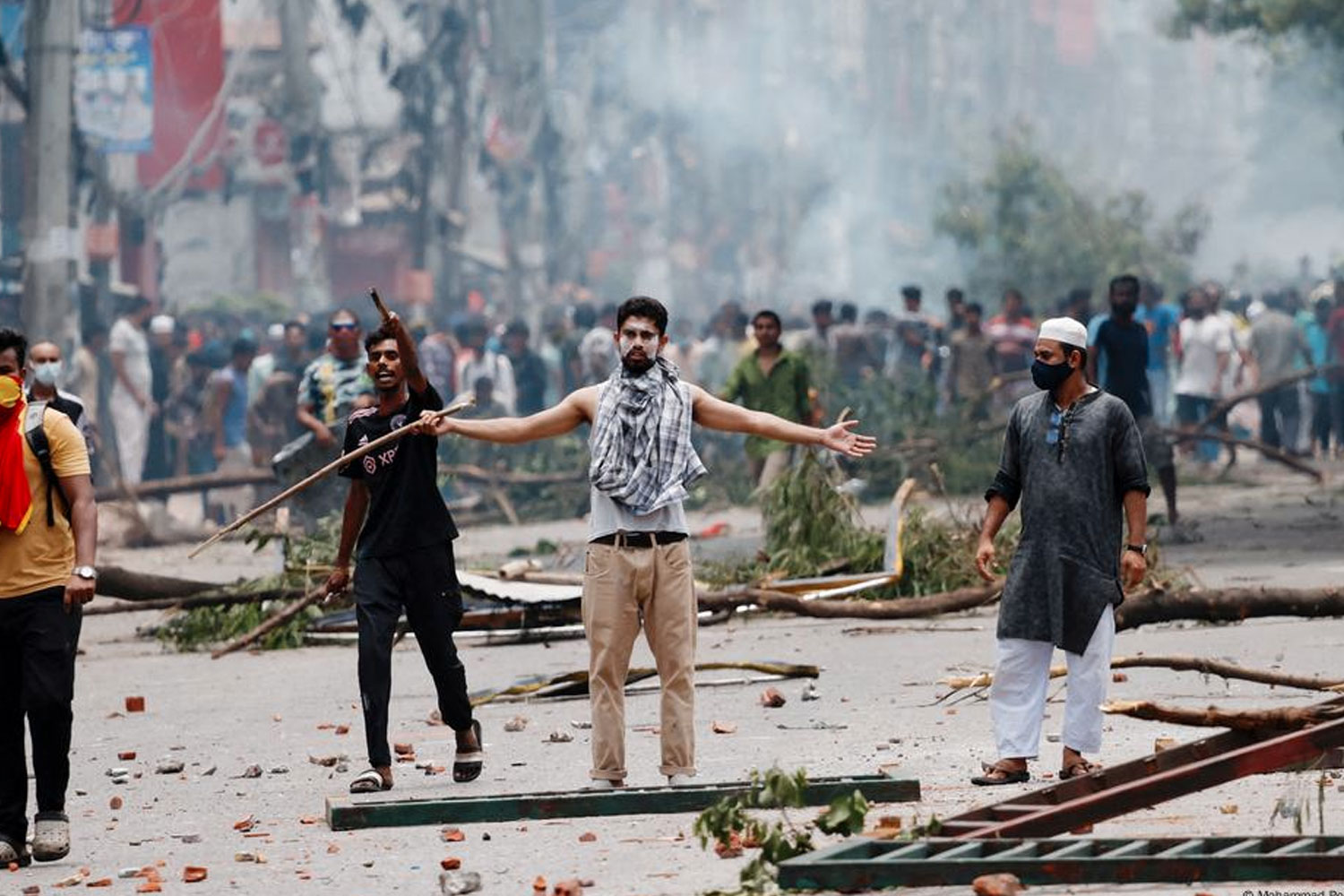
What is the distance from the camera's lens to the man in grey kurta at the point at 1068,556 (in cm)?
813

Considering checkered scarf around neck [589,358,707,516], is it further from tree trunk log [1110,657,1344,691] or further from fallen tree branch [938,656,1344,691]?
tree trunk log [1110,657,1344,691]

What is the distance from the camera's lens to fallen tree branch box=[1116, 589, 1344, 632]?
10.8 meters

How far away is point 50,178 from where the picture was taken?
2280 centimetres

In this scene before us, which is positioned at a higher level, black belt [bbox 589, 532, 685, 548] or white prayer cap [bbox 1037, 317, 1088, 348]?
white prayer cap [bbox 1037, 317, 1088, 348]

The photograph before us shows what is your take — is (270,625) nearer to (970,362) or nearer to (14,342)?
(14,342)

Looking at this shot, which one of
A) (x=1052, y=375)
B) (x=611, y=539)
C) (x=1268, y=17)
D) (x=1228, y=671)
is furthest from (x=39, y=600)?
(x=1268, y=17)

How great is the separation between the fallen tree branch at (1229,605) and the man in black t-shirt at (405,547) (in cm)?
330

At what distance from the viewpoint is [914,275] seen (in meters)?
72.7

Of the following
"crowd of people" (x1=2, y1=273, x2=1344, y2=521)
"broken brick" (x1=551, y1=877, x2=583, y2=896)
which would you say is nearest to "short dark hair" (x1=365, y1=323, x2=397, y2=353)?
"broken brick" (x1=551, y1=877, x2=583, y2=896)

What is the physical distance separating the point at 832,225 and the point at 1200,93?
66.1 feet

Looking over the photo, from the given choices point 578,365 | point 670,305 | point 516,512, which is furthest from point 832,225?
point 516,512

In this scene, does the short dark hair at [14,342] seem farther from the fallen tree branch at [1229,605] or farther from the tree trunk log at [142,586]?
the tree trunk log at [142,586]

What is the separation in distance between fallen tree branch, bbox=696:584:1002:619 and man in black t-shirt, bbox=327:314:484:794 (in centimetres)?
334

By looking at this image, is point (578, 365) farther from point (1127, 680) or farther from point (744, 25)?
point (744, 25)
